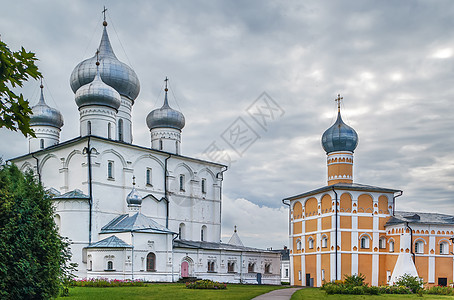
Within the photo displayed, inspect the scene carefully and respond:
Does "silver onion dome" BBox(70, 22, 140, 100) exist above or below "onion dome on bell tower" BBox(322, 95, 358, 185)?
above

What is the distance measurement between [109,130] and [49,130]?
654 centimetres

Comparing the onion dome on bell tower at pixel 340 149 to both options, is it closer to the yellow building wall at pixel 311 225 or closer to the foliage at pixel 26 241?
the yellow building wall at pixel 311 225

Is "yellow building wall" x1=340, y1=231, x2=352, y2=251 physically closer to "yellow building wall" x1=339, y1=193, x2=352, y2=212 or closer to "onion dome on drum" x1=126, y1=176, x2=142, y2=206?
"yellow building wall" x1=339, y1=193, x2=352, y2=212

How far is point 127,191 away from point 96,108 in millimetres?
5607

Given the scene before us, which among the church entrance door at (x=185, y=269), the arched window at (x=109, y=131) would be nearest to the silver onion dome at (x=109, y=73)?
the arched window at (x=109, y=131)

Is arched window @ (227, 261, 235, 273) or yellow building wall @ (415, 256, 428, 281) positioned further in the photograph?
arched window @ (227, 261, 235, 273)

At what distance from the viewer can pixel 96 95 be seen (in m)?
28.9

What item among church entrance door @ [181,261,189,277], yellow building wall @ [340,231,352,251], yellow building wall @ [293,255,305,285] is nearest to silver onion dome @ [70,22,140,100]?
church entrance door @ [181,261,189,277]

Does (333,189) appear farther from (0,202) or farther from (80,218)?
(0,202)

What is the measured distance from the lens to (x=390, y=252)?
27875 mm

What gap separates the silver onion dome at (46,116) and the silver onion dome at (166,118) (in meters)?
6.63

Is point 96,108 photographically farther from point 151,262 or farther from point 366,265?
point 366,265

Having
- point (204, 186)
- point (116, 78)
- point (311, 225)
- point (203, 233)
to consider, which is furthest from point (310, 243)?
point (116, 78)

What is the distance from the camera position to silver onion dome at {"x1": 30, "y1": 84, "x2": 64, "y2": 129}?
108 feet
